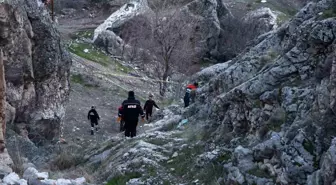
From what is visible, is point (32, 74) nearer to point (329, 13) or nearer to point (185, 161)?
point (185, 161)

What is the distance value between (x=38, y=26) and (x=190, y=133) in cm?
706

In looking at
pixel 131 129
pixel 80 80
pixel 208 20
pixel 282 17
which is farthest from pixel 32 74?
pixel 282 17

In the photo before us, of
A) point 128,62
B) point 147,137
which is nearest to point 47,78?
point 147,137

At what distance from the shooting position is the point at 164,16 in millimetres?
32812

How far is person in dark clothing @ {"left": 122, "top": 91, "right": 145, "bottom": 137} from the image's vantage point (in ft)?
44.6

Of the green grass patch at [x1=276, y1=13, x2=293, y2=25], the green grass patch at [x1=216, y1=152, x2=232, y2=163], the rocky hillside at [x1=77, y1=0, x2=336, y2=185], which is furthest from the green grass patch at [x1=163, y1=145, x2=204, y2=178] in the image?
the green grass patch at [x1=276, y1=13, x2=293, y2=25]

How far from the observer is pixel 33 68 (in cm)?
1589

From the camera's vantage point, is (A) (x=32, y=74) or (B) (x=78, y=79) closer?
(A) (x=32, y=74)

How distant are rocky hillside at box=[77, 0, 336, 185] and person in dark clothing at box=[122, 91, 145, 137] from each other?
161 cm

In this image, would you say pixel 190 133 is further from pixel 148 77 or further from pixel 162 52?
pixel 148 77

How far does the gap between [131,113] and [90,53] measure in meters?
23.1

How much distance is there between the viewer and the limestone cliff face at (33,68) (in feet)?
47.5

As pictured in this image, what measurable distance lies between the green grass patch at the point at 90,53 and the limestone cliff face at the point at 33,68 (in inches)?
668

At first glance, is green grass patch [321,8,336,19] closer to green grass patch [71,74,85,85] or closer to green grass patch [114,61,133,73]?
green grass patch [71,74,85,85]
